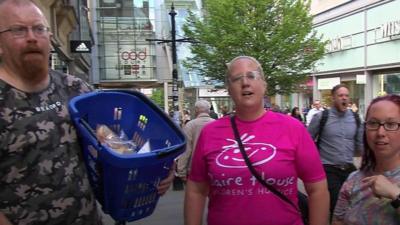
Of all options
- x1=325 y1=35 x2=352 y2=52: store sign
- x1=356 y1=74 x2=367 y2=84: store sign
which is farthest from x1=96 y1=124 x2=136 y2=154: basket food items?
x1=325 y1=35 x2=352 y2=52: store sign

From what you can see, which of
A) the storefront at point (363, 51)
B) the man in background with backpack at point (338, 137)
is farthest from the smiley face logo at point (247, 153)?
the storefront at point (363, 51)

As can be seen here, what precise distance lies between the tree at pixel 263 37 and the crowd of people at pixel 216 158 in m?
24.9

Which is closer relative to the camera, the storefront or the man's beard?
the man's beard

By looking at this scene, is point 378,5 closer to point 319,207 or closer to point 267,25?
point 267,25

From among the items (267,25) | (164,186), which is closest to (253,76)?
(164,186)

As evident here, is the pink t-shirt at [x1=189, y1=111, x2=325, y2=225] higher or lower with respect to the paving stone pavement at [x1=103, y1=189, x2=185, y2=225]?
higher

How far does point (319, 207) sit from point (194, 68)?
28.4m

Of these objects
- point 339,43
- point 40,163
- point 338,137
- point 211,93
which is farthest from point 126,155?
point 339,43

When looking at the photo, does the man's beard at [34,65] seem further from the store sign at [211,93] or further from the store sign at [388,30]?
the store sign at [211,93]

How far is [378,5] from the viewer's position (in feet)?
Answer: 90.7

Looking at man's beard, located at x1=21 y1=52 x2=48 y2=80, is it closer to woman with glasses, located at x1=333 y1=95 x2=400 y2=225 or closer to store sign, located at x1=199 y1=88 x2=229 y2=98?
woman with glasses, located at x1=333 y1=95 x2=400 y2=225

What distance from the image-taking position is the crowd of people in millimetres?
2143

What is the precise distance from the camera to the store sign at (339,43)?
31047mm

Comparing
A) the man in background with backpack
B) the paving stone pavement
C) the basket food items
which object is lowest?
the paving stone pavement
